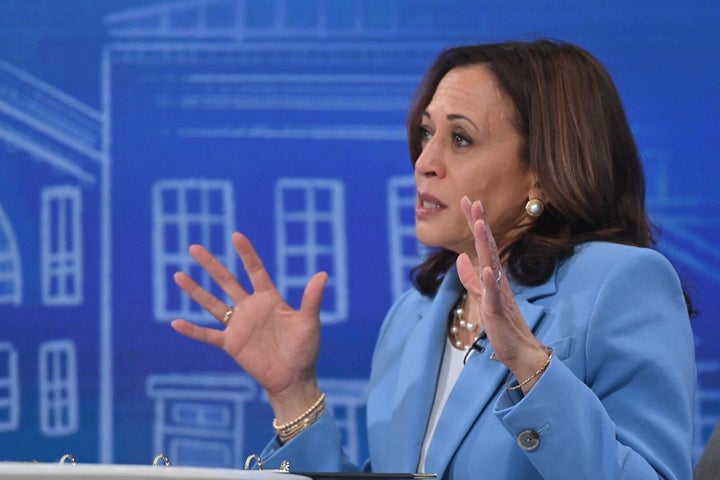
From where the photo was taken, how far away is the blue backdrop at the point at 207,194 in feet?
9.67

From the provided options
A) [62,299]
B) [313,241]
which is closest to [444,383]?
[313,241]

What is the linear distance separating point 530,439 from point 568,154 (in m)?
0.62

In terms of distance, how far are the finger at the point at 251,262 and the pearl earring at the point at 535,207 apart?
0.49m

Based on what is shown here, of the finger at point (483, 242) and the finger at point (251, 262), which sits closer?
the finger at point (483, 242)

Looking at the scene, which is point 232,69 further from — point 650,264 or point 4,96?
point 650,264

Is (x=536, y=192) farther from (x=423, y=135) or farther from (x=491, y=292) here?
(x=491, y=292)

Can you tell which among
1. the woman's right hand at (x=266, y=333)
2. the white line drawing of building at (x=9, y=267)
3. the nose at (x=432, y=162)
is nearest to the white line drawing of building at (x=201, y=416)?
the white line drawing of building at (x=9, y=267)

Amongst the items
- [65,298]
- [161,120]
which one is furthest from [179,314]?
[161,120]

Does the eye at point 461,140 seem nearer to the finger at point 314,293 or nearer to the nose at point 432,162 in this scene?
the nose at point 432,162

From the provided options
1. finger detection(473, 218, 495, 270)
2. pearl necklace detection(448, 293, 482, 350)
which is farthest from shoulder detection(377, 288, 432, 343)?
finger detection(473, 218, 495, 270)

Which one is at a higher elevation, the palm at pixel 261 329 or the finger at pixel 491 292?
the finger at pixel 491 292

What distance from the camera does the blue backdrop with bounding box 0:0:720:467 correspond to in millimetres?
2947

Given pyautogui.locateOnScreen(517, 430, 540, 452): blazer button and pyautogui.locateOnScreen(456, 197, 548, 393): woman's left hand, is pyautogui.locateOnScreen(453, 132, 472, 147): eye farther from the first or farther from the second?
pyautogui.locateOnScreen(517, 430, 540, 452): blazer button

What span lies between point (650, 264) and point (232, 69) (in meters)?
1.37
